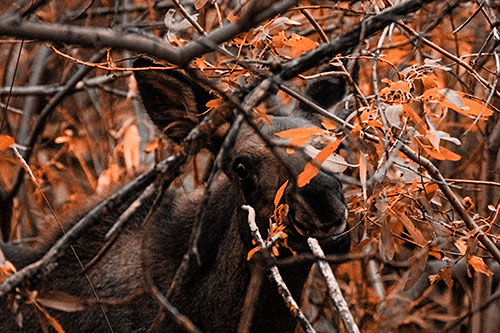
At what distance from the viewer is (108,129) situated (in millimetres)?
6898

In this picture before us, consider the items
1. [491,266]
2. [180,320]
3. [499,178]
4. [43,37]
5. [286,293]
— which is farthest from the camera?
[499,178]

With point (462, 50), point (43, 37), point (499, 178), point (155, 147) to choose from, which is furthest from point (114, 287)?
point (462, 50)

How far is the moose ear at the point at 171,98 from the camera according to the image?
3.35 m

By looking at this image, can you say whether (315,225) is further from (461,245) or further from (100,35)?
(100,35)

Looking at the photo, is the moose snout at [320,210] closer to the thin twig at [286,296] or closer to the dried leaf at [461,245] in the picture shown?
the thin twig at [286,296]

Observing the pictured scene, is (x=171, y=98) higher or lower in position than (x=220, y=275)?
higher

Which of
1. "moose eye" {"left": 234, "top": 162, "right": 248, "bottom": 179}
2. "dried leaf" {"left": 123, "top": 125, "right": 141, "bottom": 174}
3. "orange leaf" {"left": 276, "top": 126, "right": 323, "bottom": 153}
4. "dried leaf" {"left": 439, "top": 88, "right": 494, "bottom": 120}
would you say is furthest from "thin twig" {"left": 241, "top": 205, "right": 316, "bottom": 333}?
"dried leaf" {"left": 123, "top": 125, "right": 141, "bottom": 174}

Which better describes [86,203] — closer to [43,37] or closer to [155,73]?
[155,73]

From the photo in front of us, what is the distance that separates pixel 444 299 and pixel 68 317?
325cm

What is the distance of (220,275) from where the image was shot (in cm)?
372

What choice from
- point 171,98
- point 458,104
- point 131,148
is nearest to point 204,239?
point 171,98

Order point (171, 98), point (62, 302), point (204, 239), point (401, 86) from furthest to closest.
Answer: point (204, 239), point (171, 98), point (401, 86), point (62, 302)

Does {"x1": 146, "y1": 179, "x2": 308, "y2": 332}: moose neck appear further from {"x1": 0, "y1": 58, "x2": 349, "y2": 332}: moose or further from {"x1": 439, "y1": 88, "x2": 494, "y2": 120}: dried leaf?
{"x1": 439, "y1": 88, "x2": 494, "y2": 120}: dried leaf

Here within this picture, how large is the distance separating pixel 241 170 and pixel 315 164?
3.28ft
